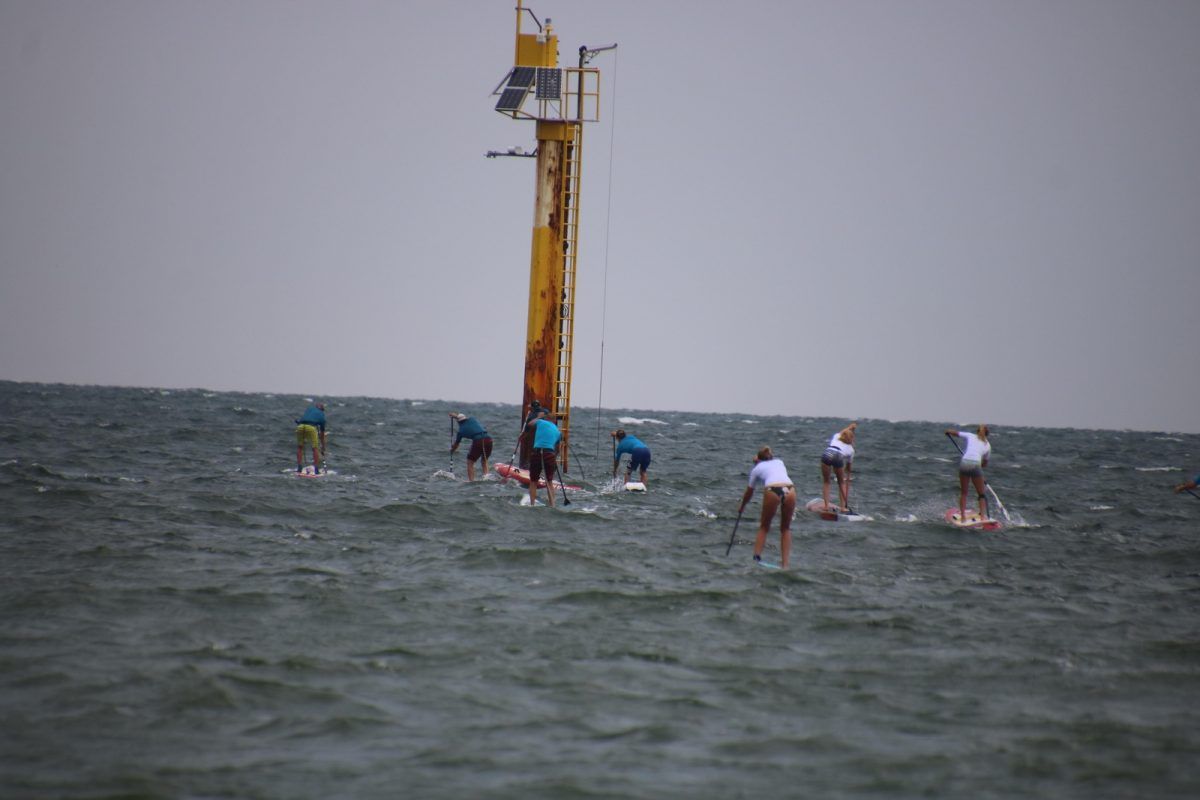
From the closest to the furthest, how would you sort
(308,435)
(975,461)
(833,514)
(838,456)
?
(975,461)
(838,456)
(833,514)
(308,435)

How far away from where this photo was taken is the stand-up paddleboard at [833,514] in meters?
22.3

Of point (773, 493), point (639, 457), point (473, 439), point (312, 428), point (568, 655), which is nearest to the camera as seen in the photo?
point (568, 655)

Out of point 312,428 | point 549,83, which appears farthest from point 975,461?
point 312,428

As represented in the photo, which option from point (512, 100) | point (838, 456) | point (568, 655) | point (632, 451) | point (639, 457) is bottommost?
point (568, 655)

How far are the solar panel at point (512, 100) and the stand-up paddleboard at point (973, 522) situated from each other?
528 inches

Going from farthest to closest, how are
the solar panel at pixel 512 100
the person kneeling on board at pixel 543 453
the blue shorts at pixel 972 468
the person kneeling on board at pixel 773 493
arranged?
the solar panel at pixel 512 100, the blue shorts at pixel 972 468, the person kneeling on board at pixel 543 453, the person kneeling on board at pixel 773 493

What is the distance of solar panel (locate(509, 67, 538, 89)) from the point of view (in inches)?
1037

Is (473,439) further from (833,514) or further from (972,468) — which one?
(972,468)

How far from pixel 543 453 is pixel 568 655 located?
11659mm

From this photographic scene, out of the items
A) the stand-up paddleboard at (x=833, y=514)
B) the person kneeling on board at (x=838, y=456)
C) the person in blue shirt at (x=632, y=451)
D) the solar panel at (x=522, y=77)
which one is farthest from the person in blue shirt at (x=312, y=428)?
the person kneeling on board at (x=838, y=456)

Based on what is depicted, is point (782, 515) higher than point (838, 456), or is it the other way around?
point (838, 456)

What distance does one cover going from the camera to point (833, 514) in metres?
22.4

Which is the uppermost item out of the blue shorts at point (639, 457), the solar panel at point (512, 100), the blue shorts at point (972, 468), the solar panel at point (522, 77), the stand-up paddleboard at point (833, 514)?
the solar panel at point (522, 77)

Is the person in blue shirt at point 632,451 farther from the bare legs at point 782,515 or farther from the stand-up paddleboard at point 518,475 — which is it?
the bare legs at point 782,515
